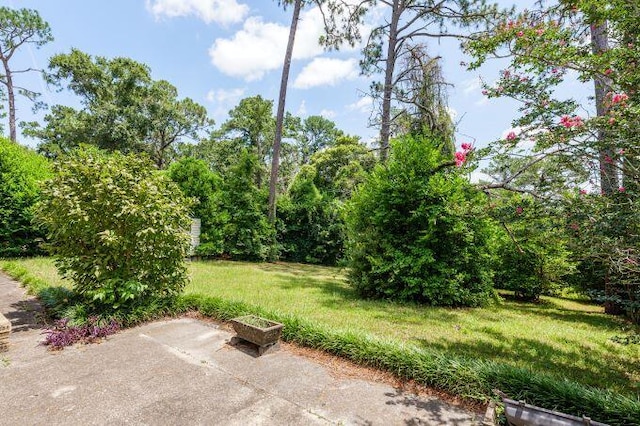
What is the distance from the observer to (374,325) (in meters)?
5.18

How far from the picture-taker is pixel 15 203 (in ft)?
34.3

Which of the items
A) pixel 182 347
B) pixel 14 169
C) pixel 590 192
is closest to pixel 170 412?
pixel 182 347

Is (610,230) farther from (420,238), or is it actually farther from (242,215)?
(242,215)

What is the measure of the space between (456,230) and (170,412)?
19.9 feet

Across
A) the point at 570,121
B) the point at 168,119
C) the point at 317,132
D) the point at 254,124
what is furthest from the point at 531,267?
the point at 317,132

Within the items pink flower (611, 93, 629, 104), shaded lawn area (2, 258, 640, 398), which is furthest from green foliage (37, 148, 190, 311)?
pink flower (611, 93, 629, 104)

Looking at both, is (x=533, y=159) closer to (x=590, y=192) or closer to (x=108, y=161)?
(x=590, y=192)

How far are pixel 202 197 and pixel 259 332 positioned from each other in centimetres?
995

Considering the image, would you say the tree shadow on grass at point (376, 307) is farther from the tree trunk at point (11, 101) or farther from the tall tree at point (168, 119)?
the tree trunk at point (11, 101)

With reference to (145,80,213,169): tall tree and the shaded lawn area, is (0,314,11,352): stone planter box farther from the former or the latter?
(145,80,213,169): tall tree

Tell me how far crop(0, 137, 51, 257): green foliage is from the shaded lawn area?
2685 mm

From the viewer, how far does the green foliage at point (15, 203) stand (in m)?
10.3

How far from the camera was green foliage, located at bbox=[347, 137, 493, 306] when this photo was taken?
7.16 m

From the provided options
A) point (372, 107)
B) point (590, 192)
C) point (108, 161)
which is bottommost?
point (590, 192)
